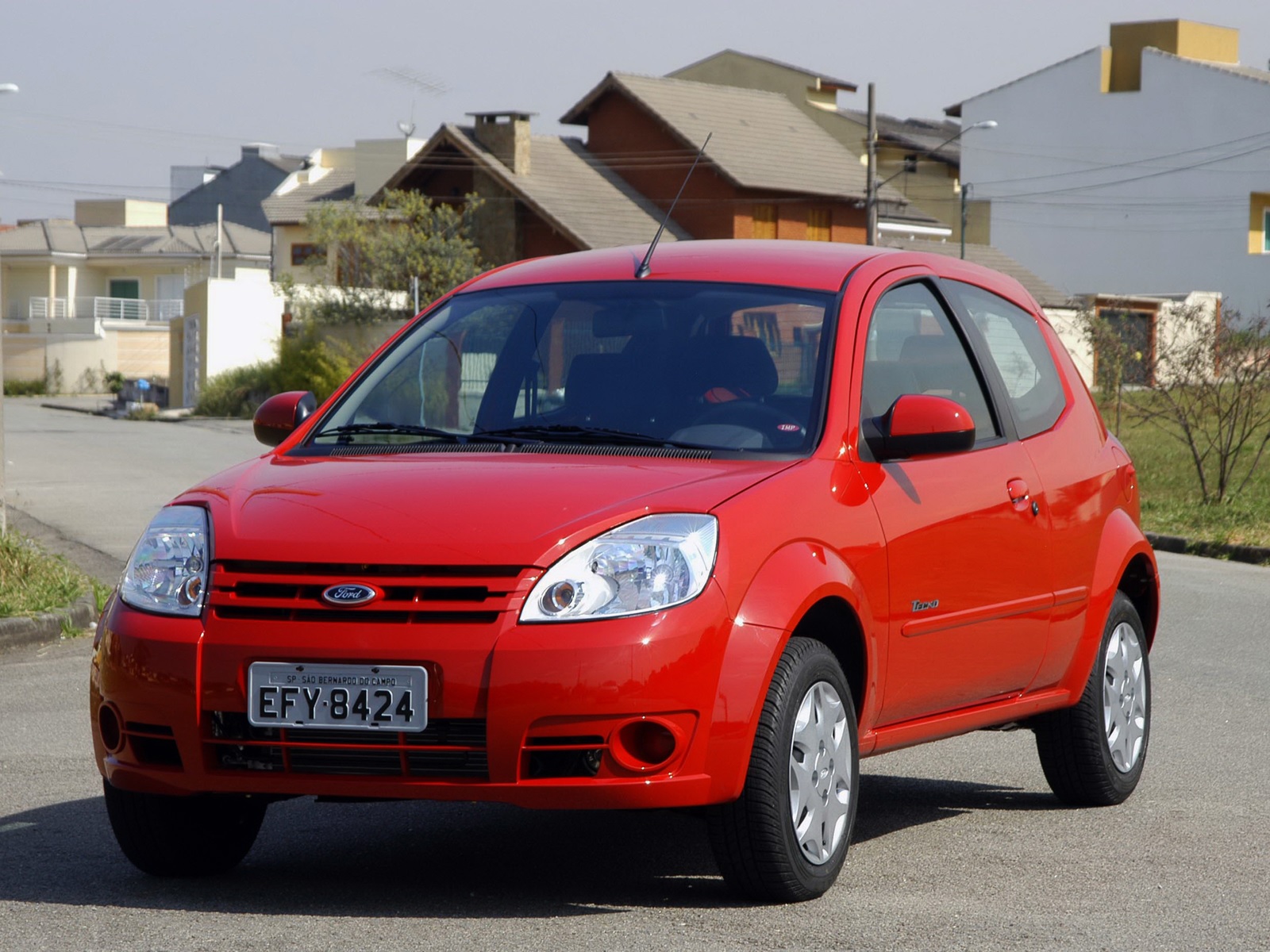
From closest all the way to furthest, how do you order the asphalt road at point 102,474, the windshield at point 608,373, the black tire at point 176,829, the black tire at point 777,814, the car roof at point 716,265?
the black tire at point 777,814 → the black tire at point 176,829 → the windshield at point 608,373 → the car roof at point 716,265 → the asphalt road at point 102,474

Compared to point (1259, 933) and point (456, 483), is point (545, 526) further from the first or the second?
point (1259, 933)

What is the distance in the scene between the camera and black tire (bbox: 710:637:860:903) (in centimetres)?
462

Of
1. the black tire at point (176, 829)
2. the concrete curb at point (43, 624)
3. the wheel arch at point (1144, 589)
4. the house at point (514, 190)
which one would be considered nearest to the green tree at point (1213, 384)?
the concrete curb at point (43, 624)

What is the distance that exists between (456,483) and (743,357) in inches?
42.1

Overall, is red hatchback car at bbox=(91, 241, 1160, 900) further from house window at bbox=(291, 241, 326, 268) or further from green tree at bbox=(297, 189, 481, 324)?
house window at bbox=(291, 241, 326, 268)

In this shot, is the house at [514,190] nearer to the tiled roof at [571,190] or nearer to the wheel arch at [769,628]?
the tiled roof at [571,190]

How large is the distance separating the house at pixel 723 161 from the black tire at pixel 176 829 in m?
48.9

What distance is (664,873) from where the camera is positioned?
17.2ft

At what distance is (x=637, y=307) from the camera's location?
18.8 ft

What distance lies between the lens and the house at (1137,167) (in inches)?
2395

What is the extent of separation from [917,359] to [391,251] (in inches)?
1754

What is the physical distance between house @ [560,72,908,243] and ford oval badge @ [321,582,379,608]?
49.6 metres

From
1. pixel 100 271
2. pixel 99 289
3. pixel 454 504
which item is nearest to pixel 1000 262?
pixel 100 271

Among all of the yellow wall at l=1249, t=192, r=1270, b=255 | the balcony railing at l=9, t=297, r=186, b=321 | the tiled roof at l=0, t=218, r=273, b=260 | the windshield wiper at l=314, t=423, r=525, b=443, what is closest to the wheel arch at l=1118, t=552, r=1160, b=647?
the windshield wiper at l=314, t=423, r=525, b=443
